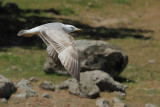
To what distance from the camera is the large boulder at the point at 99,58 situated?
37.9 feet

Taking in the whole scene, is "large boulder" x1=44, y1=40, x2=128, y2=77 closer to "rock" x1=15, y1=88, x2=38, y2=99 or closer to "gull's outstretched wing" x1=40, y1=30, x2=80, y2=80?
"rock" x1=15, y1=88, x2=38, y2=99

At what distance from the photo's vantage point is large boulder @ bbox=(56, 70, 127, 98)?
9289 mm

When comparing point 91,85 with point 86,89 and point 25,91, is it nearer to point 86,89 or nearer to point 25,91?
point 86,89

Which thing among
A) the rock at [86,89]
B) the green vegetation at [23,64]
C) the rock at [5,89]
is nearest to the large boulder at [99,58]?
the green vegetation at [23,64]

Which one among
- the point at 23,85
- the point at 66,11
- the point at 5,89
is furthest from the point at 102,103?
the point at 66,11

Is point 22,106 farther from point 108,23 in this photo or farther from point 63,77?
point 108,23

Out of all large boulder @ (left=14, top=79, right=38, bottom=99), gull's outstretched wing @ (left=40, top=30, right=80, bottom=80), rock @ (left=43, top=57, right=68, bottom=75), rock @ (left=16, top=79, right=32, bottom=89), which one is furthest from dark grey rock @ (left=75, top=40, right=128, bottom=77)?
gull's outstretched wing @ (left=40, top=30, right=80, bottom=80)

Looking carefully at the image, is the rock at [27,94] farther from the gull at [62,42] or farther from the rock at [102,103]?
the gull at [62,42]

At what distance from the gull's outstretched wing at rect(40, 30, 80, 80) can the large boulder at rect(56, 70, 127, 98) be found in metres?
3.16

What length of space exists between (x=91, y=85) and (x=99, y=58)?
8.04 feet

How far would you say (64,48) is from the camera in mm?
5980

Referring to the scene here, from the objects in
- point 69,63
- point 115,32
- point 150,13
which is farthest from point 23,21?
point 69,63

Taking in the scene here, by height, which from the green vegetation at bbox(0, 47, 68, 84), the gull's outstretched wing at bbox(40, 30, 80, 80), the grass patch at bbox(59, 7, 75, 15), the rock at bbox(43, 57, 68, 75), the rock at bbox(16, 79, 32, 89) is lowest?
the grass patch at bbox(59, 7, 75, 15)

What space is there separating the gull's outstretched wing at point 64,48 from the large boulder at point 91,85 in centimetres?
316
